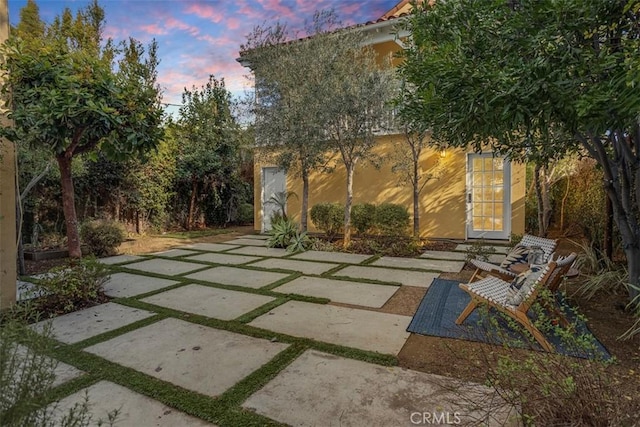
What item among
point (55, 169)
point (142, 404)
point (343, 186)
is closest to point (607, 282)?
point (142, 404)

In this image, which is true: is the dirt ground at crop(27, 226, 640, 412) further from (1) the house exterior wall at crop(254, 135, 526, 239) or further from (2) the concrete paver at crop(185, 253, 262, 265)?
(1) the house exterior wall at crop(254, 135, 526, 239)

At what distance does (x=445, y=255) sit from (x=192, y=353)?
5.85 meters

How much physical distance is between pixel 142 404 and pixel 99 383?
1.64 ft

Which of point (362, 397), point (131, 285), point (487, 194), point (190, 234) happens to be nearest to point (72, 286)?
point (131, 285)

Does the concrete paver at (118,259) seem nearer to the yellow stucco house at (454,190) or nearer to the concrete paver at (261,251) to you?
the concrete paver at (261,251)

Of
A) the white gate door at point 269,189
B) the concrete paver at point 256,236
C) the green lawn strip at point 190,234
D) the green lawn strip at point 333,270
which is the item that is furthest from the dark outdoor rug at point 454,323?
the green lawn strip at point 190,234

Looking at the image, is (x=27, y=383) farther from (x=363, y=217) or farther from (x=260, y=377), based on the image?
(x=363, y=217)

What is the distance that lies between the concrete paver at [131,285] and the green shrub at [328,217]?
5.10 metres

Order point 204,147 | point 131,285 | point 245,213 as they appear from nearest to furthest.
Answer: point 131,285 → point 204,147 → point 245,213

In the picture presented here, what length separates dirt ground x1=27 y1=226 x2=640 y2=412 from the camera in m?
2.45

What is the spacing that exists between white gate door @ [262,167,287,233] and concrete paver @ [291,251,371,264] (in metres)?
3.89

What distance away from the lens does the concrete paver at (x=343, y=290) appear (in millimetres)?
4312

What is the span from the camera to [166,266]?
6.43 meters

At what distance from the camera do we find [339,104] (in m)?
7.10
